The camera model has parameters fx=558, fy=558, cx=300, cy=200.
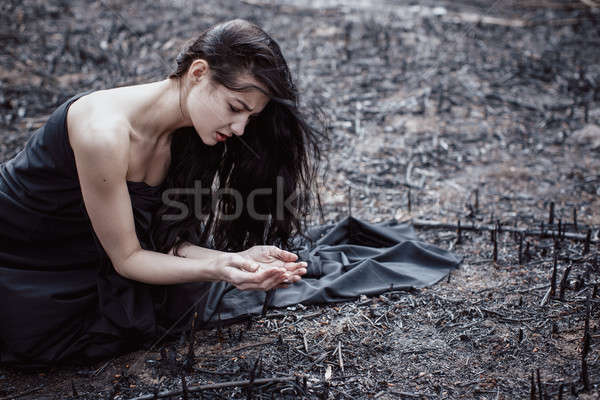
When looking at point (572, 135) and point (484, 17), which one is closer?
point (572, 135)

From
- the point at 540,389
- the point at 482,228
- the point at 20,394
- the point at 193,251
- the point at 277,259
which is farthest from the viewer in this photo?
the point at 482,228

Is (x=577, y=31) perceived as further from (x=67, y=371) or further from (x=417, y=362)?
(x=67, y=371)

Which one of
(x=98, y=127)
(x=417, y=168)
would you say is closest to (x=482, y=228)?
(x=417, y=168)

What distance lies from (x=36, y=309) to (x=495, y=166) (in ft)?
13.3

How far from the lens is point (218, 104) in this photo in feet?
8.31

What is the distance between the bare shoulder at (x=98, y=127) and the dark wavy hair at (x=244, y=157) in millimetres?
359

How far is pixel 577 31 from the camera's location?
26.8ft

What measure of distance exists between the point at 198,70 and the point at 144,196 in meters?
0.74

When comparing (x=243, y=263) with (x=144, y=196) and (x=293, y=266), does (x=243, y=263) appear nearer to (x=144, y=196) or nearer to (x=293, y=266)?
(x=293, y=266)

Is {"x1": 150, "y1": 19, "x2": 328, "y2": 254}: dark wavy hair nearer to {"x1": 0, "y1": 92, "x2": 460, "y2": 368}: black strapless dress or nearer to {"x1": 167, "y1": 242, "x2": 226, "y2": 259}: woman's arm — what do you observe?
{"x1": 167, "y1": 242, "x2": 226, "y2": 259}: woman's arm

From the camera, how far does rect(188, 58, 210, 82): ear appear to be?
8.34 ft

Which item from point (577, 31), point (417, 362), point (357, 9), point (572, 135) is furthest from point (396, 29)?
point (417, 362)

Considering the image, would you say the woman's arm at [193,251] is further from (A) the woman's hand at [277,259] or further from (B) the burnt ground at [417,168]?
(B) the burnt ground at [417,168]

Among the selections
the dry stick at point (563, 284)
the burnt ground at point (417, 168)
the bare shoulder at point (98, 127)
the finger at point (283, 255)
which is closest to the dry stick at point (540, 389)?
the burnt ground at point (417, 168)
